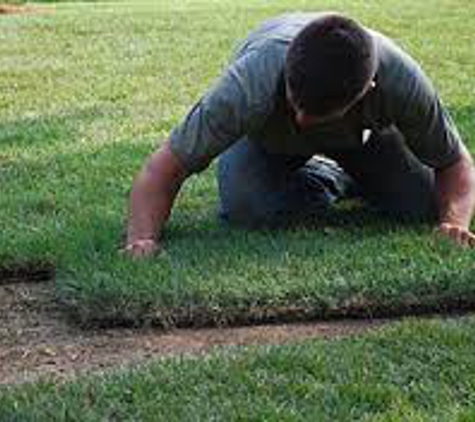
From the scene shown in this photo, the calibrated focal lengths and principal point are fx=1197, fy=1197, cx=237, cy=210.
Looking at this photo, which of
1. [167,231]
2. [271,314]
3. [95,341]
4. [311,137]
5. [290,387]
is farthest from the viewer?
[167,231]

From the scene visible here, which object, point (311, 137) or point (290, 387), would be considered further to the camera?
point (311, 137)

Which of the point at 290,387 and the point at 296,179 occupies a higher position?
the point at 290,387

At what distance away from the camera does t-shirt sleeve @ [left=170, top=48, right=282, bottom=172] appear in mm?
3631

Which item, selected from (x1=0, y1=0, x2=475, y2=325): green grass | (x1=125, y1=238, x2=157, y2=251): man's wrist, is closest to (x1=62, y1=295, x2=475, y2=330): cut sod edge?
(x1=0, y1=0, x2=475, y2=325): green grass

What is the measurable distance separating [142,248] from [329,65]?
889 millimetres

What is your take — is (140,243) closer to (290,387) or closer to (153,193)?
(153,193)

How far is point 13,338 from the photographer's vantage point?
131 inches

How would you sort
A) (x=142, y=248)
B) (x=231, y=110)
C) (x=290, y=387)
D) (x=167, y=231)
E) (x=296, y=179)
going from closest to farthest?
(x=290, y=387) → (x=231, y=110) → (x=142, y=248) → (x=167, y=231) → (x=296, y=179)

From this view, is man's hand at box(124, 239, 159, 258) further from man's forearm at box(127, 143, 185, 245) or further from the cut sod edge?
the cut sod edge

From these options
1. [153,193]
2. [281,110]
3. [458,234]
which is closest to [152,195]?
[153,193]

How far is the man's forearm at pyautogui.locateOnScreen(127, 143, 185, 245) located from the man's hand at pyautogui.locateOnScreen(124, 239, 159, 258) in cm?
2

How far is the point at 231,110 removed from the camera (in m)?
3.65

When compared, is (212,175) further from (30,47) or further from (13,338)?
(30,47)

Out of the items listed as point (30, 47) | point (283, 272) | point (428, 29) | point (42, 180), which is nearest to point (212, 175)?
point (42, 180)
